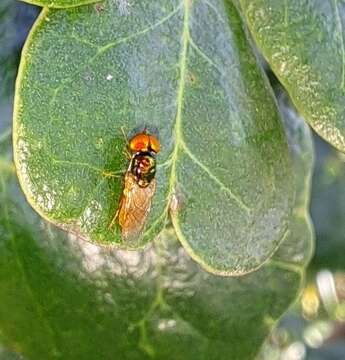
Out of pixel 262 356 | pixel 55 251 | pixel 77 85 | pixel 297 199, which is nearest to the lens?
pixel 77 85

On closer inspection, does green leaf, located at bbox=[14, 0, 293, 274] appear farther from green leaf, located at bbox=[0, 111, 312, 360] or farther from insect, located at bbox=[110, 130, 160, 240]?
green leaf, located at bbox=[0, 111, 312, 360]

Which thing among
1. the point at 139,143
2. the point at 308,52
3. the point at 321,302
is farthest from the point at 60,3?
the point at 321,302

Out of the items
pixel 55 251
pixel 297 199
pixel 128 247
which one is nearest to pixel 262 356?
pixel 297 199

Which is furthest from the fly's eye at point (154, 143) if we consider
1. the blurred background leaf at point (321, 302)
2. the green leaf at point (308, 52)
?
the blurred background leaf at point (321, 302)

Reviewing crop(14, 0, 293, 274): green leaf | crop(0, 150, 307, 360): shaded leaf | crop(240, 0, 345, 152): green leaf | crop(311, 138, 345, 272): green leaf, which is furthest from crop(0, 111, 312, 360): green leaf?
crop(311, 138, 345, 272): green leaf

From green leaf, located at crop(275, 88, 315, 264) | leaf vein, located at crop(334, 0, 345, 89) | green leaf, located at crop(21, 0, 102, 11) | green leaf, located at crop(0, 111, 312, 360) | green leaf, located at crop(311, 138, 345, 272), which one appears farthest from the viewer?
green leaf, located at crop(311, 138, 345, 272)

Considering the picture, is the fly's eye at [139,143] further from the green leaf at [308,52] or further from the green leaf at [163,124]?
the green leaf at [308,52]

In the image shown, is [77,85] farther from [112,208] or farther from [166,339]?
[166,339]
